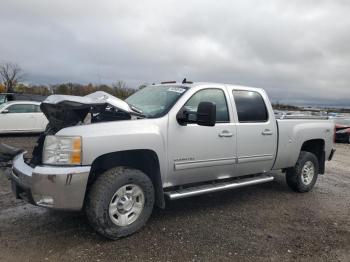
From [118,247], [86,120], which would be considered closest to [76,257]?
[118,247]

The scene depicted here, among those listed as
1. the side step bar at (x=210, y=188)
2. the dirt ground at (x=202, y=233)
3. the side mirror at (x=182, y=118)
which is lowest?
the dirt ground at (x=202, y=233)

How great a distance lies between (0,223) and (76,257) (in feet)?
4.75

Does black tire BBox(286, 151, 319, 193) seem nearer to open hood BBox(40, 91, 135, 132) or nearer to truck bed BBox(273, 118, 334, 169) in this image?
truck bed BBox(273, 118, 334, 169)

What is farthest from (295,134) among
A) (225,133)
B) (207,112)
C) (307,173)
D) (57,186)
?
(57,186)

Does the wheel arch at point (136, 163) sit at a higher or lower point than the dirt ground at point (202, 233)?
higher

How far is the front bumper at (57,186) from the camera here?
3.61m

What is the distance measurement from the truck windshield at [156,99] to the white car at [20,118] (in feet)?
32.5

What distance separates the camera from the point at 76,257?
143 inches

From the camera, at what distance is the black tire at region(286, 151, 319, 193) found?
6.51 metres

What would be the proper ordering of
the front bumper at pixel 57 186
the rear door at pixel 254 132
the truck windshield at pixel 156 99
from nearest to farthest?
the front bumper at pixel 57 186
the truck windshield at pixel 156 99
the rear door at pixel 254 132

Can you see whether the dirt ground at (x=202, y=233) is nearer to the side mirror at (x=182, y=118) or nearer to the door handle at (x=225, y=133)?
the door handle at (x=225, y=133)

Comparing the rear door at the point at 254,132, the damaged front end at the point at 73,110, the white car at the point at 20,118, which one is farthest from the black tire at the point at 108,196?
the white car at the point at 20,118

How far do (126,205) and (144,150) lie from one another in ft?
2.23

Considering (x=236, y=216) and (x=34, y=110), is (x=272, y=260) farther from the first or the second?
(x=34, y=110)
